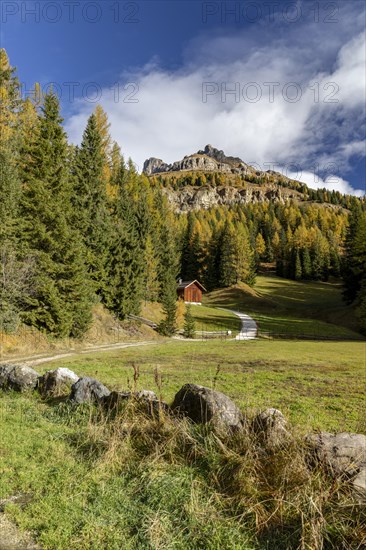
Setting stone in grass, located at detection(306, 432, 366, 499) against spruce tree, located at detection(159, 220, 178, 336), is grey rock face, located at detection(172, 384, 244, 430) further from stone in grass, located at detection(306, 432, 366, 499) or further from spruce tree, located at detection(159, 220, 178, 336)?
spruce tree, located at detection(159, 220, 178, 336)

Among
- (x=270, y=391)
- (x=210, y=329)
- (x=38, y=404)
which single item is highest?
(x=38, y=404)

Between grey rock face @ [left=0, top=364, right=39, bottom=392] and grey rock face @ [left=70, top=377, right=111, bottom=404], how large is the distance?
236 cm

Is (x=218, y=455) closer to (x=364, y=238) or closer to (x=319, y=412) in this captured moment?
(x=319, y=412)

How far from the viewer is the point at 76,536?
3750mm

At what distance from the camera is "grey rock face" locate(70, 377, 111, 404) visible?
7.94 m

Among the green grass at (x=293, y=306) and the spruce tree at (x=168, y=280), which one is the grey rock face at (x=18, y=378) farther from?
the green grass at (x=293, y=306)

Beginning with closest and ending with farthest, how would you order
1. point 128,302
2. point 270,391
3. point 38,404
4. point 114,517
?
point 114,517 → point 38,404 → point 270,391 → point 128,302

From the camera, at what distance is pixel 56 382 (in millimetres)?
9336

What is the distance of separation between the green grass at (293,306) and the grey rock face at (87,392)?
3838cm

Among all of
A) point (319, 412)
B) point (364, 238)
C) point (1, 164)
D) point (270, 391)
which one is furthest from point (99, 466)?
point (364, 238)

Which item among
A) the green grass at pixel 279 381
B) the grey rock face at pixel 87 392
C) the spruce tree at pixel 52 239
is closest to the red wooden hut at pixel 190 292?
the spruce tree at pixel 52 239

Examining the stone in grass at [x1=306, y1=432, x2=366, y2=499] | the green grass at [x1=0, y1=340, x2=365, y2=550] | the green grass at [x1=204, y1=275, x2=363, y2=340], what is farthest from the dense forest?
the stone in grass at [x1=306, y1=432, x2=366, y2=499]

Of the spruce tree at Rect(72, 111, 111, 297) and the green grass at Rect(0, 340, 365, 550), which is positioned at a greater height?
the spruce tree at Rect(72, 111, 111, 297)

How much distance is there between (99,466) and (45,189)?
22.8 m
